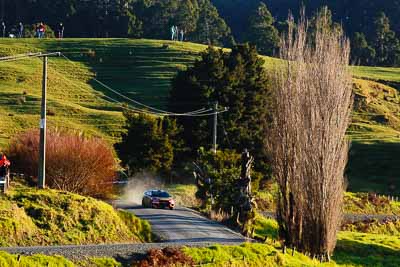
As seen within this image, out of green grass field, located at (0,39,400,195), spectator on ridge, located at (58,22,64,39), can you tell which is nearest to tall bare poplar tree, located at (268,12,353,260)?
green grass field, located at (0,39,400,195)

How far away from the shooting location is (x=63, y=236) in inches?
1277

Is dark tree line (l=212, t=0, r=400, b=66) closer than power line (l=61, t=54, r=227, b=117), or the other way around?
power line (l=61, t=54, r=227, b=117)

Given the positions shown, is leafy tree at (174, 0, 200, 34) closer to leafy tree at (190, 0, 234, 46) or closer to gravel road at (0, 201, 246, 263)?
leafy tree at (190, 0, 234, 46)

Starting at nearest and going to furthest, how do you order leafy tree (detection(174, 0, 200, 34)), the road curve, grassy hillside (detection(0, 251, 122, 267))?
1. grassy hillside (detection(0, 251, 122, 267))
2. the road curve
3. leafy tree (detection(174, 0, 200, 34))

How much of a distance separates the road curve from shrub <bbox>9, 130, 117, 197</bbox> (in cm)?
256

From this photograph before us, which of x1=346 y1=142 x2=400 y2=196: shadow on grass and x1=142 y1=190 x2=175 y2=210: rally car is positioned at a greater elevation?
x1=142 y1=190 x2=175 y2=210: rally car

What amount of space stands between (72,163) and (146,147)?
1695cm

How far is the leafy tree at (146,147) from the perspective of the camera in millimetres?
60875

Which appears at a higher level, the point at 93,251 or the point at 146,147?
the point at 93,251

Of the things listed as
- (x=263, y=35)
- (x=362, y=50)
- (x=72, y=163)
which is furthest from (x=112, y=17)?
(x=72, y=163)

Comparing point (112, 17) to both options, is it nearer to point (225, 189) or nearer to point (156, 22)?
point (156, 22)

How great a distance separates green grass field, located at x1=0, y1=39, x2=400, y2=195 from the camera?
7844cm

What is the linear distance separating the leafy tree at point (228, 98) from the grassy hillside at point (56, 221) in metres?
28.9

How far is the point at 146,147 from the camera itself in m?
60.9
